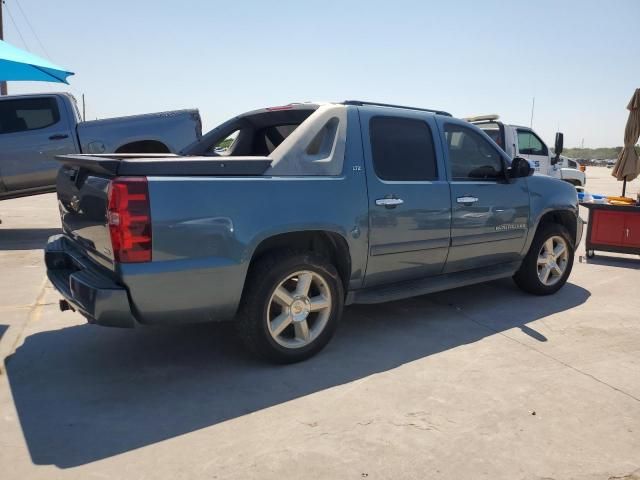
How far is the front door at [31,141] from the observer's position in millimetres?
8562

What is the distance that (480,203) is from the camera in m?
4.65

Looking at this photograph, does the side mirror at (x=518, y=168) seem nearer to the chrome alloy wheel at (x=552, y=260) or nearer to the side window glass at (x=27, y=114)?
the chrome alloy wheel at (x=552, y=260)

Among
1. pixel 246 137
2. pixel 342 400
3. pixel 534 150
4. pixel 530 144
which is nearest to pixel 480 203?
pixel 246 137

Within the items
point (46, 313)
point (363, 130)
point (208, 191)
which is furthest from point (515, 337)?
point (46, 313)

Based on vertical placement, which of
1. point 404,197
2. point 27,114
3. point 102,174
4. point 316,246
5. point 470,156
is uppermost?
point 27,114

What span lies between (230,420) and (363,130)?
227cm

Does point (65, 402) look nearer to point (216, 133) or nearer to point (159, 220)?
point (159, 220)

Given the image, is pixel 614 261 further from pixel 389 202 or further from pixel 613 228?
pixel 389 202

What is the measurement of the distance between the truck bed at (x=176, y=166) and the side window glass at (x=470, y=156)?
1948mm

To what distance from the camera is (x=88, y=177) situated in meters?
3.42

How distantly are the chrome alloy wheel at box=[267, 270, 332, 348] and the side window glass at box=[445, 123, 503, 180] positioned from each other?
5.52 feet

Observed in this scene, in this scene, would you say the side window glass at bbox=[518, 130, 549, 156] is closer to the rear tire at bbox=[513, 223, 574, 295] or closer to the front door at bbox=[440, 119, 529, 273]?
the rear tire at bbox=[513, 223, 574, 295]

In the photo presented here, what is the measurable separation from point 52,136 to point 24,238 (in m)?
1.75

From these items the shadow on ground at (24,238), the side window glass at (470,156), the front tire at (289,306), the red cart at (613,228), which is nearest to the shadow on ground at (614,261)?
the red cart at (613,228)
